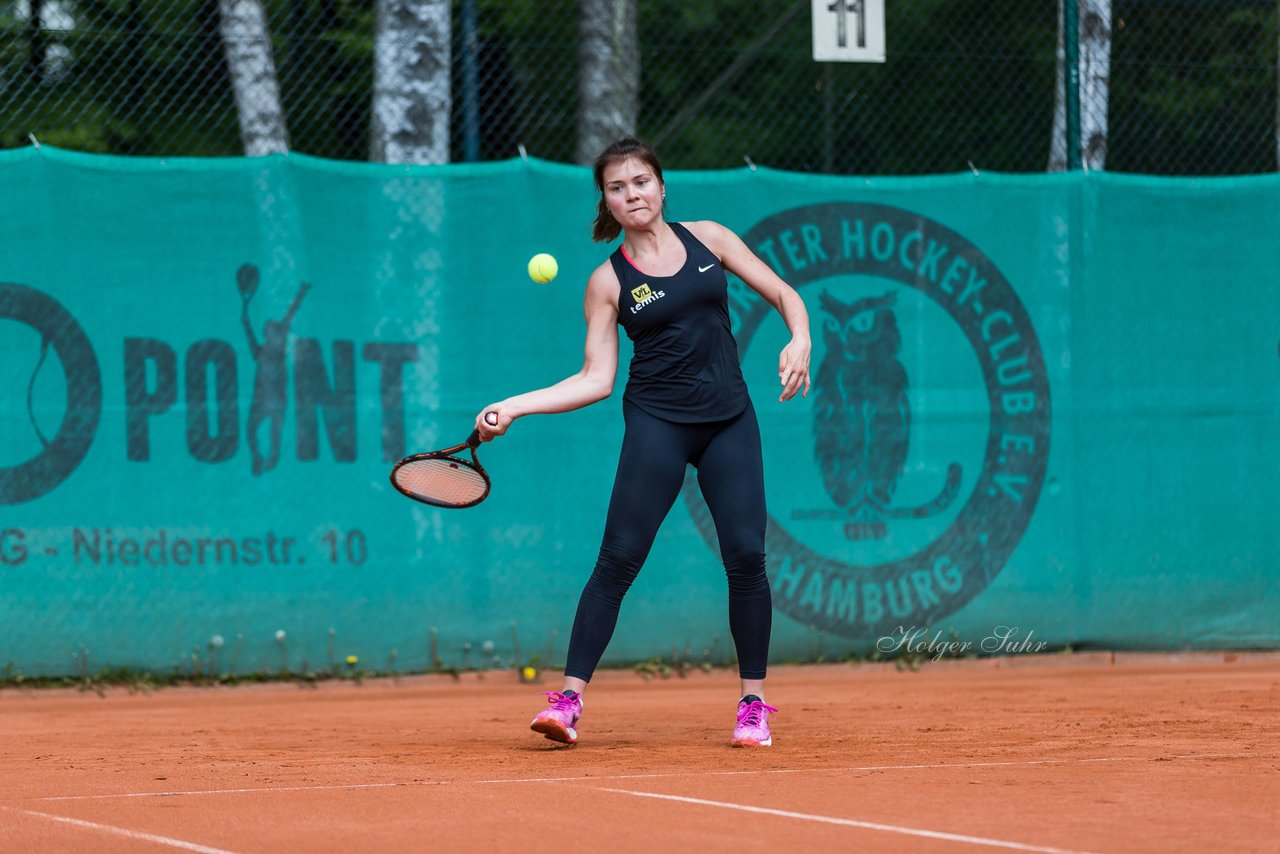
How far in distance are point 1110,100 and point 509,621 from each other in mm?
6796

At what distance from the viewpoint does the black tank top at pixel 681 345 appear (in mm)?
4879

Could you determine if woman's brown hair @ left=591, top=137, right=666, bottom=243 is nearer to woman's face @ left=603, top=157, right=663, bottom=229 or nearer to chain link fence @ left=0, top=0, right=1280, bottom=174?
woman's face @ left=603, top=157, right=663, bottom=229

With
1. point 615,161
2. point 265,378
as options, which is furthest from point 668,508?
point 265,378

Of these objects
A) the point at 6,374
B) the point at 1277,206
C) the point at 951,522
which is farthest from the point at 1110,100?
the point at 6,374

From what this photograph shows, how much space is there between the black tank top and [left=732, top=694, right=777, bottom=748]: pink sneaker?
87cm

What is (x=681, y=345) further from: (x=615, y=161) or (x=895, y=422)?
(x=895, y=422)

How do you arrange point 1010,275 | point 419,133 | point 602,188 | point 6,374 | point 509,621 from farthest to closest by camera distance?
point 419,133, point 1010,275, point 509,621, point 6,374, point 602,188

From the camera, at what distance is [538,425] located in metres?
7.07

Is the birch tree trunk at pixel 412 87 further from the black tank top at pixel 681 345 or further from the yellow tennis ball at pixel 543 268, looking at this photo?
the black tank top at pixel 681 345

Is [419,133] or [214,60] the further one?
[214,60]

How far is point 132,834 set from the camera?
→ 3.65 m

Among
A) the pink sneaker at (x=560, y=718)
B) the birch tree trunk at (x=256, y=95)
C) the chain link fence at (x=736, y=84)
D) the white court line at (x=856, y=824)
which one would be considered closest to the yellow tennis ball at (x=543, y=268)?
the pink sneaker at (x=560, y=718)

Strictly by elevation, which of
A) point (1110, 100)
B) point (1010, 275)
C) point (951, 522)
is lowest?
point (951, 522)

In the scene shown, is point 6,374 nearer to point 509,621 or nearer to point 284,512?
point 284,512
